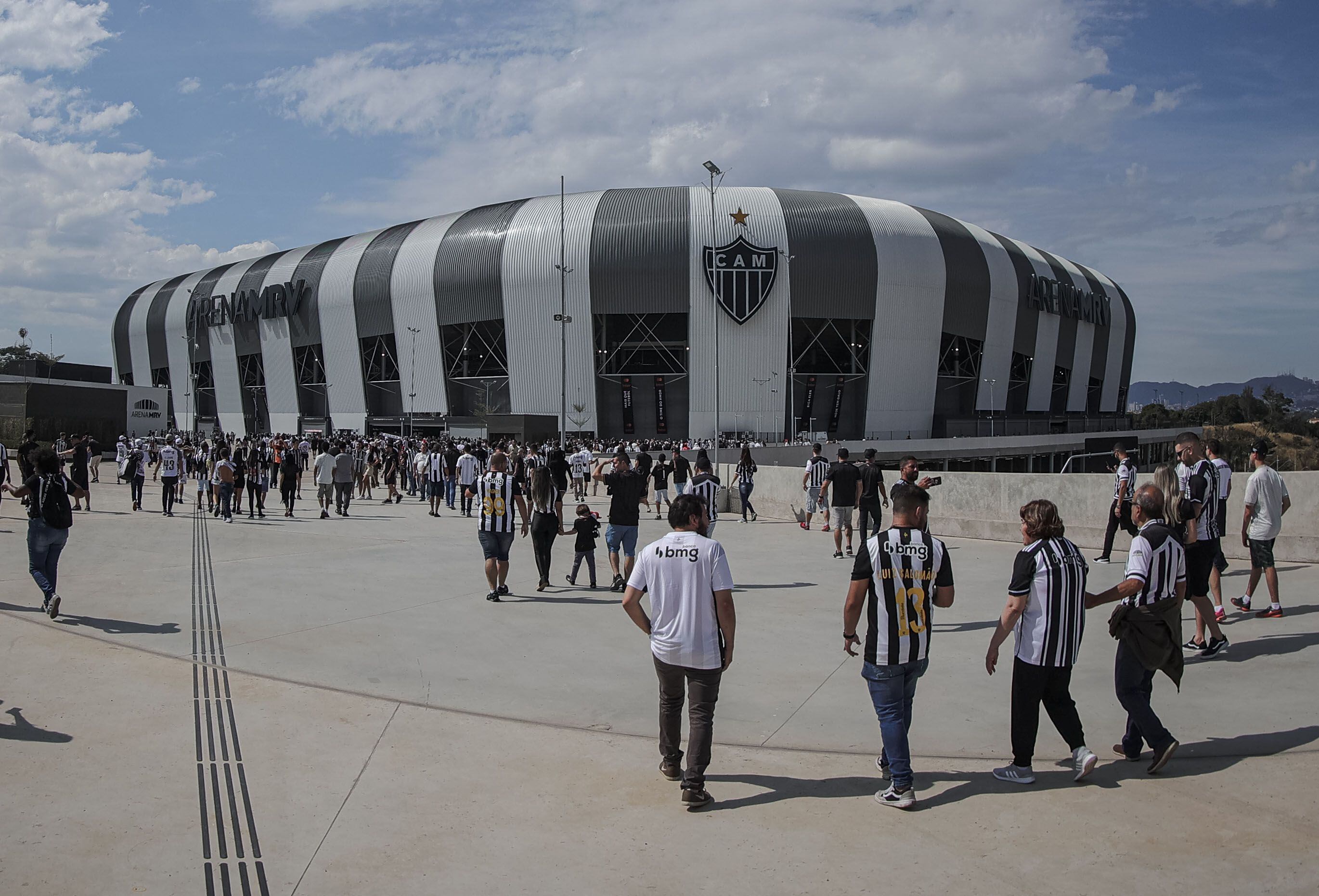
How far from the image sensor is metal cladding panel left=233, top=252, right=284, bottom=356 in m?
68.7

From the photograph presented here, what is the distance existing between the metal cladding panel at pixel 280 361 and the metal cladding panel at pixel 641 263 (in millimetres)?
26636

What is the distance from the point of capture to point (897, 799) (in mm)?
4441

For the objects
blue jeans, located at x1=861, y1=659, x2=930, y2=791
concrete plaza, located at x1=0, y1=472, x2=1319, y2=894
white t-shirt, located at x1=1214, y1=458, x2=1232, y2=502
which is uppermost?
white t-shirt, located at x1=1214, y1=458, x2=1232, y2=502

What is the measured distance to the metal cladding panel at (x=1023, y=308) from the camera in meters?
62.9

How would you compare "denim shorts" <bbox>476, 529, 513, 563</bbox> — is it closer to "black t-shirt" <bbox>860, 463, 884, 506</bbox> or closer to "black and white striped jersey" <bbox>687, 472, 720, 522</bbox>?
"black and white striped jersey" <bbox>687, 472, 720, 522</bbox>

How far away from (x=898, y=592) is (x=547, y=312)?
50681mm

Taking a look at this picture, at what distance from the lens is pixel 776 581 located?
11234mm

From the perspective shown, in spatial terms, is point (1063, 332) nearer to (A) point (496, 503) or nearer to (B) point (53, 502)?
(A) point (496, 503)

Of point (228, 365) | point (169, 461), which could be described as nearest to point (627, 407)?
→ point (228, 365)

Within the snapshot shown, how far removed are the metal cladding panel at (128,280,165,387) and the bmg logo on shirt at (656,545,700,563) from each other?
87.5 meters

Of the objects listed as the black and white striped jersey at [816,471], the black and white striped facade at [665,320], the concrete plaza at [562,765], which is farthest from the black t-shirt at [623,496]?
the black and white striped facade at [665,320]

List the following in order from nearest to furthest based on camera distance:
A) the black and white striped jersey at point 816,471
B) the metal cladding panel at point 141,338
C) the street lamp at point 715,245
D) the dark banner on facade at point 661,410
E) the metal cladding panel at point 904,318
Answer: the black and white striped jersey at point 816,471 → the street lamp at point 715,245 → the metal cladding panel at point 904,318 → the dark banner on facade at point 661,410 → the metal cladding panel at point 141,338

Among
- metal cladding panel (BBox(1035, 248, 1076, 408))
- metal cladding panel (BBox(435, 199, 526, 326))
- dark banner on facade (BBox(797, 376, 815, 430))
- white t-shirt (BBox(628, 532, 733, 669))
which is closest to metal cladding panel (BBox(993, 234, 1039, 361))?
metal cladding panel (BBox(1035, 248, 1076, 408))

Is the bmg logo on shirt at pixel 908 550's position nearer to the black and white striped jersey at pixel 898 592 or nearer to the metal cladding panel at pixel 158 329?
the black and white striped jersey at pixel 898 592
